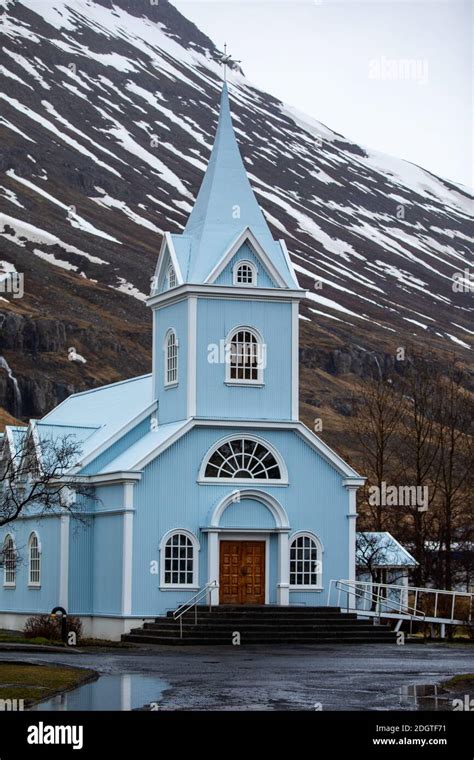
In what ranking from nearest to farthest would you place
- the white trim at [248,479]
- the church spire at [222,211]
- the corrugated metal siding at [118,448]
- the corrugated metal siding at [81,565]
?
the white trim at [248,479]
the corrugated metal siding at [81,565]
the church spire at [222,211]
the corrugated metal siding at [118,448]

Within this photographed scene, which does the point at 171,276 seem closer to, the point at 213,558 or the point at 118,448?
the point at 118,448

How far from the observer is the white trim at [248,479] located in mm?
46625

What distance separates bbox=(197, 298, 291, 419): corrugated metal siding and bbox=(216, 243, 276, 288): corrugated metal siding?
0.65 m

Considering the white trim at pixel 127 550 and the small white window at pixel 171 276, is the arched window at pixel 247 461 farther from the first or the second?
the small white window at pixel 171 276

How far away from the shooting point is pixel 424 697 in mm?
23625

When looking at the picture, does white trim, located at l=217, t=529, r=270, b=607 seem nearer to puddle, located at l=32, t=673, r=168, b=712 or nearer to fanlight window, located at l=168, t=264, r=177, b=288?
fanlight window, located at l=168, t=264, r=177, b=288

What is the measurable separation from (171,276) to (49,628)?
42.1 feet

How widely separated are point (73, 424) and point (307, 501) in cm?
1089

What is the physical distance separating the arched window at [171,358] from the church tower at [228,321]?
33 mm

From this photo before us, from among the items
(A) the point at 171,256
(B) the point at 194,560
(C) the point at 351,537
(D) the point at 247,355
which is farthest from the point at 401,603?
(A) the point at 171,256

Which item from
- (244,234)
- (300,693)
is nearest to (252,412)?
(244,234)

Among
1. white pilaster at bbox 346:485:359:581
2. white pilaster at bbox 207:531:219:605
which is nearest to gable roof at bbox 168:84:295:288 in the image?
white pilaster at bbox 346:485:359:581

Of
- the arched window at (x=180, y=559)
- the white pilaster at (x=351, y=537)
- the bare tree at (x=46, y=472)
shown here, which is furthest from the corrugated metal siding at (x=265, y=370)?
the bare tree at (x=46, y=472)

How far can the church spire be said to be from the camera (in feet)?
160
